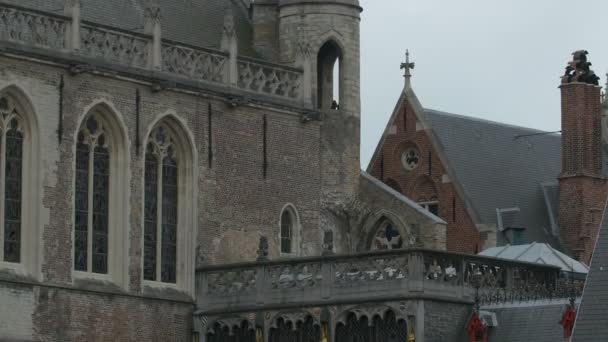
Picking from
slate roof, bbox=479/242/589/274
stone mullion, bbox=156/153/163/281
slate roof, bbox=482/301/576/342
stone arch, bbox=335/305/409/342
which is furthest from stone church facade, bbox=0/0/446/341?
slate roof, bbox=482/301/576/342

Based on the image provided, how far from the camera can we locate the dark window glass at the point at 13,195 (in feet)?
149

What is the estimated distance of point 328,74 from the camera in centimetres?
5250

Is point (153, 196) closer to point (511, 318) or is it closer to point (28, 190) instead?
point (28, 190)

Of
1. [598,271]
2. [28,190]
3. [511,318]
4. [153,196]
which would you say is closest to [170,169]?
[153,196]

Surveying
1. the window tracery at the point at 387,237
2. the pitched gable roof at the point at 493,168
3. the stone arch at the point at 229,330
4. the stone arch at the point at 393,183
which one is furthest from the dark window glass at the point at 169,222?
the stone arch at the point at 393,183

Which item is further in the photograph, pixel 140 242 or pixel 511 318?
pixel 140 242

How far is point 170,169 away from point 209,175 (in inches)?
34.9

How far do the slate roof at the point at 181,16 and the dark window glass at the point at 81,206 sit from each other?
2.97 m

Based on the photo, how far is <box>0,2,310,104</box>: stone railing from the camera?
45.9 meters

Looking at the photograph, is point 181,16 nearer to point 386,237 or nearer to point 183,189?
point 183,189

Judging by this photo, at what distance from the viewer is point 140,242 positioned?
4759cm

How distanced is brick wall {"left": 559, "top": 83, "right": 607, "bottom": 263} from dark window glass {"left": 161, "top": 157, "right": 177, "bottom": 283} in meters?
17.2

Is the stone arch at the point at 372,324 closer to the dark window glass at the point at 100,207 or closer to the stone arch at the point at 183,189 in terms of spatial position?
the stone arch at the point at 183,189

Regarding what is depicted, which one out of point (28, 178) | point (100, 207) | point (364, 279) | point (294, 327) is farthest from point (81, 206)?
point (364, 279)
